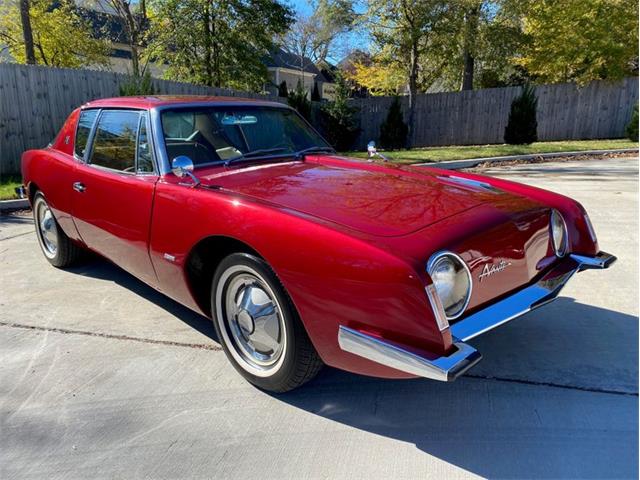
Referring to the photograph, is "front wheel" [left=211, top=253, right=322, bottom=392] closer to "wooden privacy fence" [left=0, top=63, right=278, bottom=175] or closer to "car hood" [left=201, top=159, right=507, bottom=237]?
"car hood" [left=201, top=159, right=507, bottom=237]

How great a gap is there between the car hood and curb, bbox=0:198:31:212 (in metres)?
5.74

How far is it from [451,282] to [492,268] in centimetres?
29

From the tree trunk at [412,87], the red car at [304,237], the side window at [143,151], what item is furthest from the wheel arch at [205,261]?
the tree trunk at [412,87]

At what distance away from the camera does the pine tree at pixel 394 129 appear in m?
17.4

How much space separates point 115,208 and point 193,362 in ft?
3.90

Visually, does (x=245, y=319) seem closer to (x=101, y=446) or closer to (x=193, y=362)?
(x=193, y=362)

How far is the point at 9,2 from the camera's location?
1644 centimetres

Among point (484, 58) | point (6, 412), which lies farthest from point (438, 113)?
point (6, 412)

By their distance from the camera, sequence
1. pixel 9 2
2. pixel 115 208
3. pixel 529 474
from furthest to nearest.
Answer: pixel 9 2
pixel 115 208
pixel 529 474

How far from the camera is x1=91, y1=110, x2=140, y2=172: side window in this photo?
337cm

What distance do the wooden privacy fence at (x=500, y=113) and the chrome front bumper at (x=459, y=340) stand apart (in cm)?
1638

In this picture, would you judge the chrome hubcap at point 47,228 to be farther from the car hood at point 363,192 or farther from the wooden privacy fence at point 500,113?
the wooden privacy fence at point 500,113

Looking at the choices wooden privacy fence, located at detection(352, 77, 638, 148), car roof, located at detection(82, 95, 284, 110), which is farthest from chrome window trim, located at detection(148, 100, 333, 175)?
wooden privacy fence, located at detection(352, 77, 638, 148)

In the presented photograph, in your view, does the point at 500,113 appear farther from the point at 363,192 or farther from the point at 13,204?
the point at 363,192
